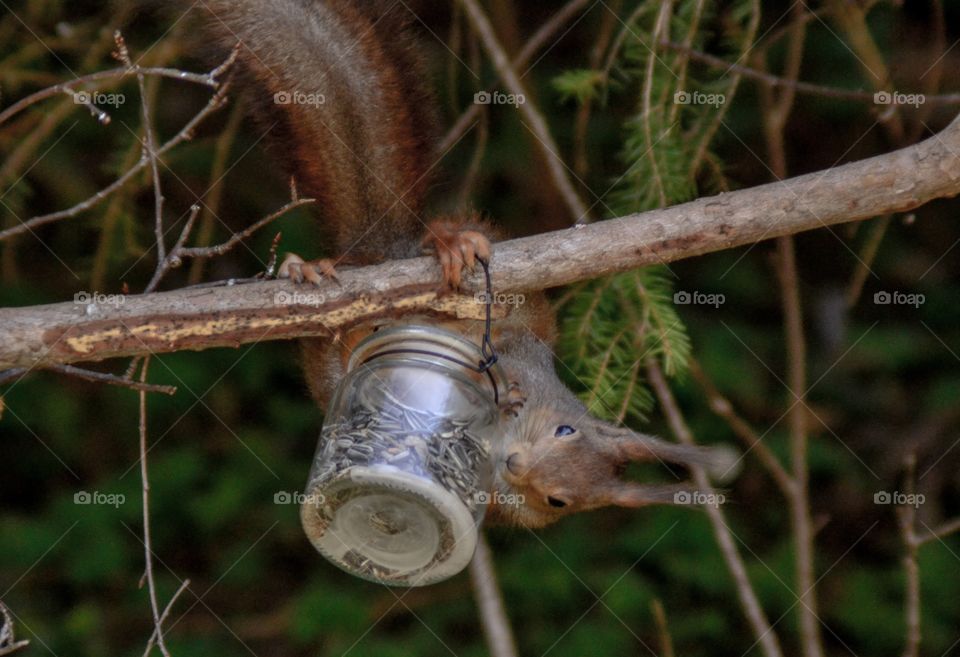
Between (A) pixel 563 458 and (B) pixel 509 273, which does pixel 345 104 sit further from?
(A) pixel 563 458

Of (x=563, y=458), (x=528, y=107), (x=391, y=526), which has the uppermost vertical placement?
(x=528, y=107)

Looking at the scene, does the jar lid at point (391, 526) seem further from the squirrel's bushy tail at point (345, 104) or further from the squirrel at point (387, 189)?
the squirrel's bushy tail at point (345, 104)

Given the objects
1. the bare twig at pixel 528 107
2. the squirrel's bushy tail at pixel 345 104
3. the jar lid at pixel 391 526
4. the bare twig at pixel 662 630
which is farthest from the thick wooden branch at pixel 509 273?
the bare twig at pixel 662 630

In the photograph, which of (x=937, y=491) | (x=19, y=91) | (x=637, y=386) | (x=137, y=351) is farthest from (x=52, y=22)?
(x=937, y=491)

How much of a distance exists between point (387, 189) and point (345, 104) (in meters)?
0.18

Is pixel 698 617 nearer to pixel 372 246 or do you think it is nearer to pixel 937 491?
pixel 937 491

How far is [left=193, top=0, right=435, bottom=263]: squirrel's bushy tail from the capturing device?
→ 6.63ft

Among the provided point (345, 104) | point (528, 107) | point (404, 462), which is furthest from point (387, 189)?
point (404, 462)

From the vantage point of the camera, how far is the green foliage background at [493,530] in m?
2.87

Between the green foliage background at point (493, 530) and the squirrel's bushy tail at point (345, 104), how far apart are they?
17.8 inches

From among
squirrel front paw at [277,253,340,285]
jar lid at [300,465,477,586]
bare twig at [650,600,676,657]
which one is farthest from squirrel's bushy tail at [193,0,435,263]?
bare twig at [650,600,676,657]

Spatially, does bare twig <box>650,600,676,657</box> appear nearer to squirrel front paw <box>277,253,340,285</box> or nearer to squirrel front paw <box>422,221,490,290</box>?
squirrel front paw <box>422,221,490,290</box>

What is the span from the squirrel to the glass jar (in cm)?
16

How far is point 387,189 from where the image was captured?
2188mm
